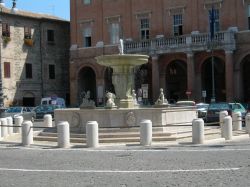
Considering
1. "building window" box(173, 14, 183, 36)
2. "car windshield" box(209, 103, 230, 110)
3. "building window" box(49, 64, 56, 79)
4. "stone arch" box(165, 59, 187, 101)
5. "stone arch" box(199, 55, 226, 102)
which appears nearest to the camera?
"car windshield" box(209, 103, 230, 110)

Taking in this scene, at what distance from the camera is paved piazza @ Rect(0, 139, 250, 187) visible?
37.8 ft

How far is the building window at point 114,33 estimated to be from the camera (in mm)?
55375

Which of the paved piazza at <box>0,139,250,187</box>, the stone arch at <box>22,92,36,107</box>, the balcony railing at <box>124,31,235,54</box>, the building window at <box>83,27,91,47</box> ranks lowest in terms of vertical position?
the paved piazza at <box>0,139,250,187</box>

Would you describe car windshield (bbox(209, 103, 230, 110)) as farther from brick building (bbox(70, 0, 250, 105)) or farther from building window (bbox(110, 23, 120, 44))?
building window (bbox(110, 23, 120, 44))

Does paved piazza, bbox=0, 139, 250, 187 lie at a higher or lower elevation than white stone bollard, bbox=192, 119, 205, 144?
lower

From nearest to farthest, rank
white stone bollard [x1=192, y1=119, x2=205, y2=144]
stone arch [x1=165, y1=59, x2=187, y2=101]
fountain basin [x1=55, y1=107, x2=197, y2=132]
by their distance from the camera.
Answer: white stone bollard [x1=192, y1=119, x2=205, y2=144] < fountain basin [x1=55, y1=107, x2=197, y2=132] < stone arch [x1=165, y1=59, x2=187, y2=101]

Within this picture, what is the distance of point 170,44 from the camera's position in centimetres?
4956

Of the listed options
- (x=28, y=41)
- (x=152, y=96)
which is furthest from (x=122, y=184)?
(x=28, y=41)

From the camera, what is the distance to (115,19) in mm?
55688

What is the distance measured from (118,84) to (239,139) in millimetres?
6701

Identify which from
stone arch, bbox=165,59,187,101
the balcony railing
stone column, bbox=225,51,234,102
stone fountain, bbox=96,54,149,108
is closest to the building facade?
the balcony railing

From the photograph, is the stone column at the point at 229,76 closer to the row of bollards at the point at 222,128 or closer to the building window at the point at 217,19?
the building window at the point at 217,19

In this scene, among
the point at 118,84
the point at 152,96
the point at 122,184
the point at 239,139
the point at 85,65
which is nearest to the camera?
the point at 122,184

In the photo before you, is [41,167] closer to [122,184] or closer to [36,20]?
[122,184]
